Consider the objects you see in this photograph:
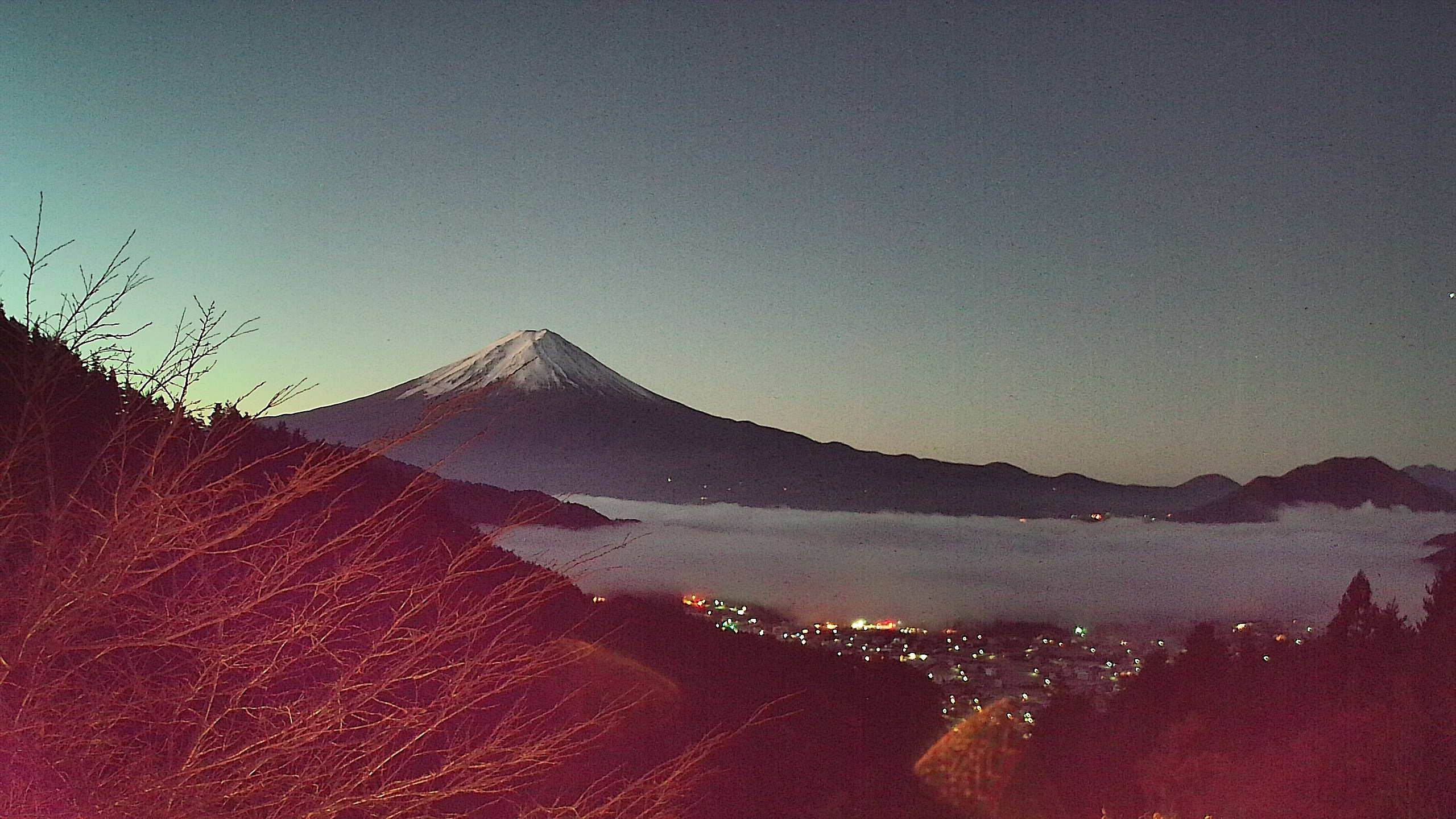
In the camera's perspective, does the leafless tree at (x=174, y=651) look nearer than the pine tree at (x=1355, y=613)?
Yes

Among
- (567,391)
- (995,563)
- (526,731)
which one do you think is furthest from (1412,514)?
(526,731)

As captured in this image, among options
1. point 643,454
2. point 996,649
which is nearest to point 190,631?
point 996,649

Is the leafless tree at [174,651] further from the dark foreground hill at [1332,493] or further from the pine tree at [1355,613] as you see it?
the dark foreground hill at [1332,493]

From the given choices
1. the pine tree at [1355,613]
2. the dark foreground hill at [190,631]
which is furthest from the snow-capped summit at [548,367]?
the dark foreground hill at [190,631]

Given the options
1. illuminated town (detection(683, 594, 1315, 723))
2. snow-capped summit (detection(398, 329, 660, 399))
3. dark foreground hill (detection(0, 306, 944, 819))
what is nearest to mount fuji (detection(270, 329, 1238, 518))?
snow-capped summit (detection(398, 329, 660, 399))

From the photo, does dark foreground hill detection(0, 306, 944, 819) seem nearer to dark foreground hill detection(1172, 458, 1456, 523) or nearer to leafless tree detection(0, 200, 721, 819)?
leafless tree detection(0, 200, 721, 819)
